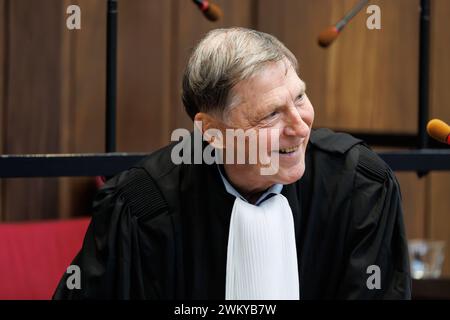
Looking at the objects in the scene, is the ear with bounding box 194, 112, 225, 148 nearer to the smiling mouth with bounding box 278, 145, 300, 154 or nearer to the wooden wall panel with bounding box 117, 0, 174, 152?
the smiling mouth with bounding box 278, 145, 300, 154

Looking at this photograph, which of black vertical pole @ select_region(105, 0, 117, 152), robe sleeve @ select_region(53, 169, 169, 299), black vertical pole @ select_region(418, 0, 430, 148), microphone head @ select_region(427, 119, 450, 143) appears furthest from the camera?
black vertical pole @ select_region(418, 0, 430, 148)

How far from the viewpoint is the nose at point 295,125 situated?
1.76 metres

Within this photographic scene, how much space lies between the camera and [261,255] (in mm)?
1829

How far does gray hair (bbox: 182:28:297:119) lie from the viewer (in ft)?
5.70

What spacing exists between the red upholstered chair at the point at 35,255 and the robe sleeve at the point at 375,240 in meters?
0.95

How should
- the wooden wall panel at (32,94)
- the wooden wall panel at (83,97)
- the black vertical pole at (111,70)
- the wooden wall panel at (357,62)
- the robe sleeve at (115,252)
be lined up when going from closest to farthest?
the robe sleeve at (115,252)
the black vertical pole at (111,70)
the wooden wall panel at (32,94)
the wooden wall panel at (83,97)
the wooden wall panel at (357,62)

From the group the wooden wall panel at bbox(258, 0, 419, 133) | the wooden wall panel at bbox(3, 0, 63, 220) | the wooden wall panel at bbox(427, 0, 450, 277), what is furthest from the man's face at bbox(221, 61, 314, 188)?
the wooden wall panel at bbox(427, 0, 450, 277)

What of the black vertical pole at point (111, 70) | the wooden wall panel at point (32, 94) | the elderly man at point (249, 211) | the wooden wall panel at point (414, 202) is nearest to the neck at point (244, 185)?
the elderly man at point (249, 211)

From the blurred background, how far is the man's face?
0.87 metres

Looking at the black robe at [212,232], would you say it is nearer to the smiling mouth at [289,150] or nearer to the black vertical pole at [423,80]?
the smiling mouth at [289,150]

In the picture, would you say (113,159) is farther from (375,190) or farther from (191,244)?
(375,190)

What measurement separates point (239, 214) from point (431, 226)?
2.08m

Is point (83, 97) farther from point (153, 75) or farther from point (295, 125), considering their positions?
point (295, 125)

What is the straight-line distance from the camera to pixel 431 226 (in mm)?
3750
